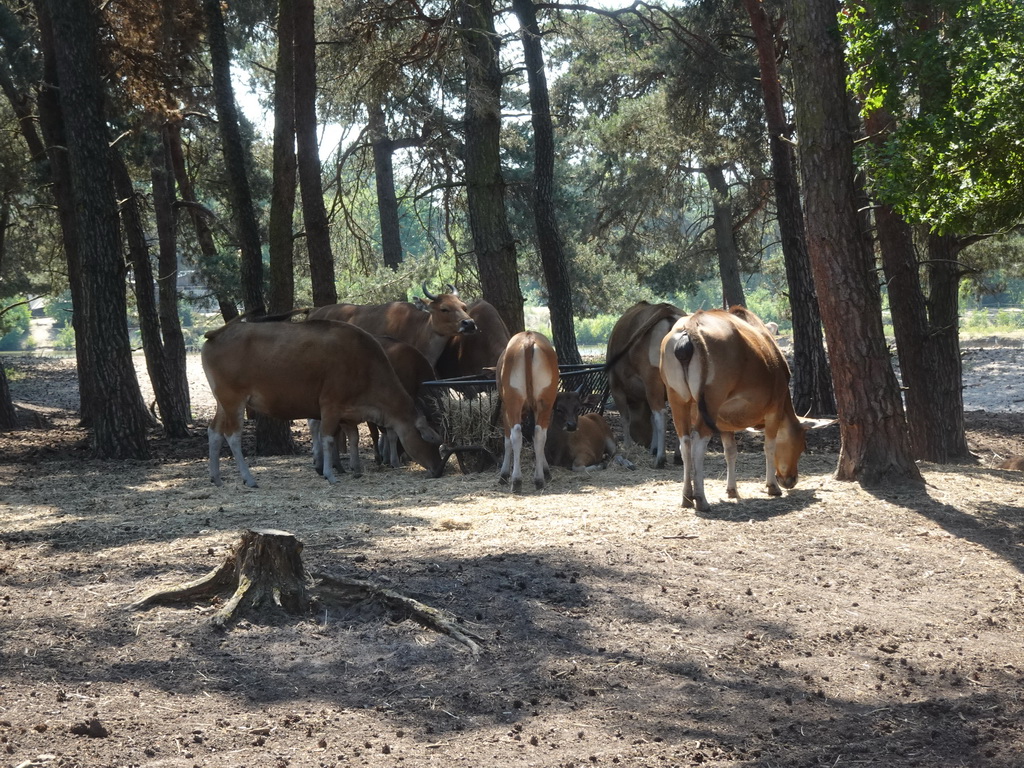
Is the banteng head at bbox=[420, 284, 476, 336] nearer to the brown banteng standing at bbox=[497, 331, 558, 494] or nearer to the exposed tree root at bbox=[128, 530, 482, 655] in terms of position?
the brown banteng standing at bbox=[497, 331, 558, 494]

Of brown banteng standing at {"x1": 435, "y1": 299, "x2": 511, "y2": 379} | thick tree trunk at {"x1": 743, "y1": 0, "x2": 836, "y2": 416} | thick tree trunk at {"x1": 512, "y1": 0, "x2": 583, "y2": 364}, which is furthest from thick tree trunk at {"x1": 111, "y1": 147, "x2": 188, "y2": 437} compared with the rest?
thick tree trunk at {"x1": 743, "y1": 0, "x2": 836, "y2": 416}

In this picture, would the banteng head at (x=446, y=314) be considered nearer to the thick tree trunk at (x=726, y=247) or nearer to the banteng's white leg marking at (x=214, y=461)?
the banteng's white leg marking at (x=214, y=461)

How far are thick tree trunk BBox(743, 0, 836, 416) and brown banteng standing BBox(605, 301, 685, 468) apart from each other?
3.08m

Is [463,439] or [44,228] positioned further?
[44,228]

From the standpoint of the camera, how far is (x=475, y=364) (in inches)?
550

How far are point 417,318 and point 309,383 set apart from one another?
3273 mm

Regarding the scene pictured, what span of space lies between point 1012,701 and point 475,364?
369 inches

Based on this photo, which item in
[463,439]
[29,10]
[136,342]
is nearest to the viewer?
[463,439]

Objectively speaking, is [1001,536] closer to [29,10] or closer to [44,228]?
[29,10]

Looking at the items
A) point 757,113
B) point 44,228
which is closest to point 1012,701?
point 757,113

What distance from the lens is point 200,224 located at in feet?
69.0

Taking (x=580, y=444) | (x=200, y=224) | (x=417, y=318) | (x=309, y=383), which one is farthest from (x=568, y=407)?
(x=200, y=224)

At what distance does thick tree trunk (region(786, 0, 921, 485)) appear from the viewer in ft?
31.2

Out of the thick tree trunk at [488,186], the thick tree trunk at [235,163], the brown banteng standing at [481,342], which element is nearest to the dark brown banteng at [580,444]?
the brown banteng standing at [481,342]
